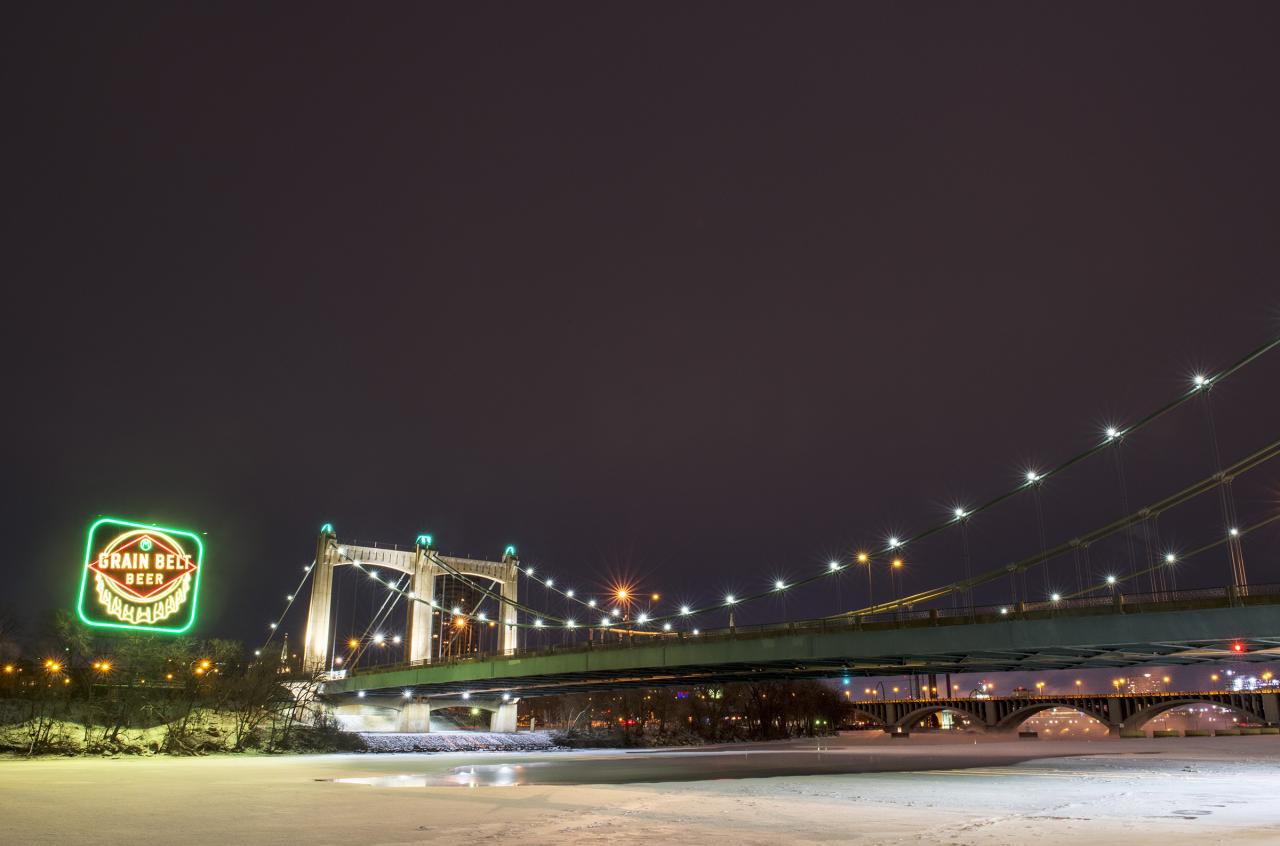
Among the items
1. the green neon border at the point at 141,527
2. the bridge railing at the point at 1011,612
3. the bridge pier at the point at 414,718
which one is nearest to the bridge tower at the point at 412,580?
the bridge pier at the point at 414,718

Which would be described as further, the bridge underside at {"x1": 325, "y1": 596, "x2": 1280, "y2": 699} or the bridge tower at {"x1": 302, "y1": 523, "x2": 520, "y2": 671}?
the bridge tower at {"x1": 302, "y1": 523, "x2": 520, "y2": 671}

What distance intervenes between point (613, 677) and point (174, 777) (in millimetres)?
37099

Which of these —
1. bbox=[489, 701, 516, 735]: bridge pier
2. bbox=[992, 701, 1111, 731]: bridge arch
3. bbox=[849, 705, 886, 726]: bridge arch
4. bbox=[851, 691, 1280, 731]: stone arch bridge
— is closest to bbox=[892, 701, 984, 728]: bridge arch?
bbox=[851, 691, 1280, 731]: stone arch bridge

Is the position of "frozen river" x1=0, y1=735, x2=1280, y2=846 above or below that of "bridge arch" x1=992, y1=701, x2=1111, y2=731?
above

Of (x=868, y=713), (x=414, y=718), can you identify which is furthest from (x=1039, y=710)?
(x=414, y=718)

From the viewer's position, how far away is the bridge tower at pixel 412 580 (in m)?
93.0

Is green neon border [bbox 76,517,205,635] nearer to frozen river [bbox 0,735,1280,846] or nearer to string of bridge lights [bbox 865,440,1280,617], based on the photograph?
frozen river [bbox 0,735,1280,846]

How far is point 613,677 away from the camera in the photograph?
216ft

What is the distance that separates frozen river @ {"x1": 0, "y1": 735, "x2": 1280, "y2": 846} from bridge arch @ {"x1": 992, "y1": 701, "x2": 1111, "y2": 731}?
10628cm

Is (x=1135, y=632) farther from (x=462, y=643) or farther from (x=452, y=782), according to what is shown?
(x=462, y=643)

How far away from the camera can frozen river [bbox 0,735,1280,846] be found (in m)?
15.1

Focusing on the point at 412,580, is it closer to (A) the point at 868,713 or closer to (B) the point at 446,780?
(B) the point at 446,780

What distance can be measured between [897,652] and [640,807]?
92.7 feet

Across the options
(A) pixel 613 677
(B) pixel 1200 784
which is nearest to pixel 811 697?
(A) pixel 613 677
